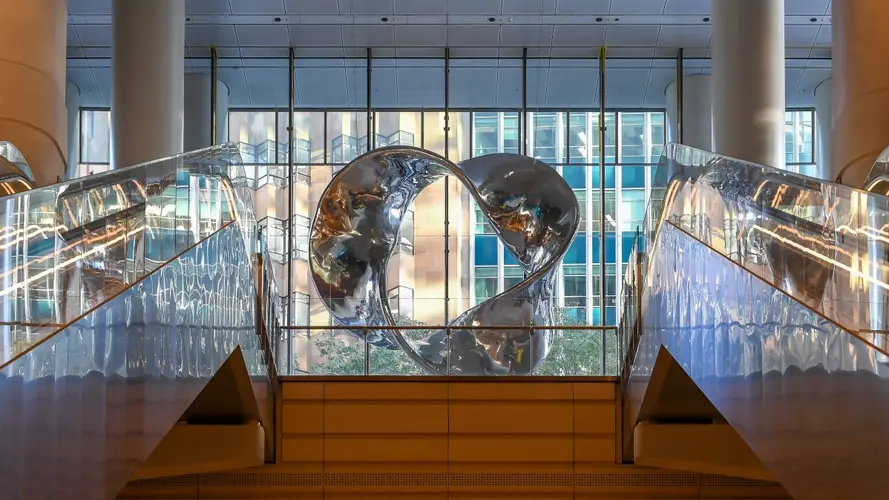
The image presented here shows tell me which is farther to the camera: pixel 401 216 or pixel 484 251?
pixel 484 251

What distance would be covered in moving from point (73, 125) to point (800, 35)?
11.5 m

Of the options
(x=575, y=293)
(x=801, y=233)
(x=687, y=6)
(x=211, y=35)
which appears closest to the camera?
(x=801, y=233)

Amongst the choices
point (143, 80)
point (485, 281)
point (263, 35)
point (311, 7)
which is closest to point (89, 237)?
point (143, 80)

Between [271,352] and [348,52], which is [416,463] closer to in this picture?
[271,352]

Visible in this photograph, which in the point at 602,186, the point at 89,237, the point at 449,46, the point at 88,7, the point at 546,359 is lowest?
the point at 546,359

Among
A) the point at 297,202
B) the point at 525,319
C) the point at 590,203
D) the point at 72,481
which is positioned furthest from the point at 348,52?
the point at 72,481

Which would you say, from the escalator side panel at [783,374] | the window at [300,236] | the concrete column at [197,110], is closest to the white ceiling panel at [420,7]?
the concrete column at [197,110]

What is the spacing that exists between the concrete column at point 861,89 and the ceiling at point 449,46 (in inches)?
314

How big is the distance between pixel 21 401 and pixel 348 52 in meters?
15.7

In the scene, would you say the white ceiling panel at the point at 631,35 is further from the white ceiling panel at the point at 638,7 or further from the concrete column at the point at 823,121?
the concrete column at the point at 823,121

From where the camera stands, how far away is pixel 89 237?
5406 mm

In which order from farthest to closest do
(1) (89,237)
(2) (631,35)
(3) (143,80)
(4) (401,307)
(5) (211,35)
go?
(2) (631,35), (5) (211,35), (4) (401,307), (3) (143,80), (1) (89,237)

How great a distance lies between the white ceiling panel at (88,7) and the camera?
57.3ft

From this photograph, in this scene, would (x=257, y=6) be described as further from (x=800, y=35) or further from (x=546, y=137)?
(x=800, y=35)
